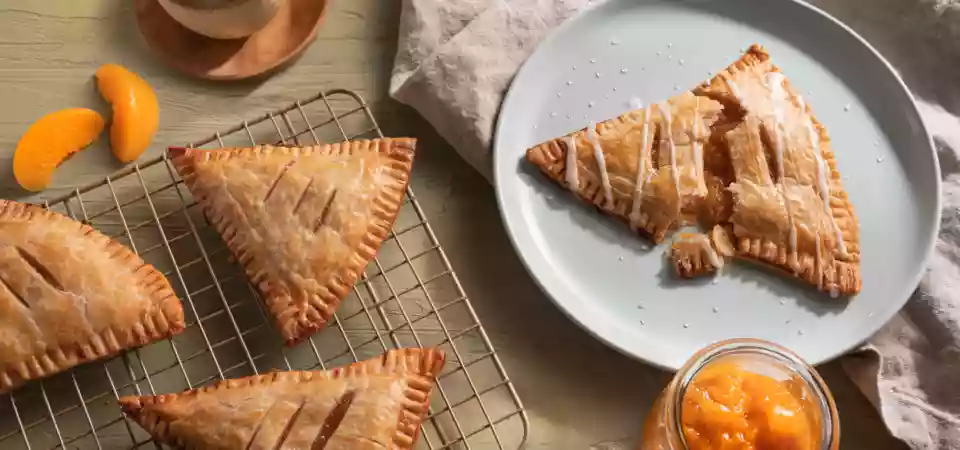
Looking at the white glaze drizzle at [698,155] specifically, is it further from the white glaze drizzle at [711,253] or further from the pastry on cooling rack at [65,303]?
the pastry on cooling rack at [65,303]

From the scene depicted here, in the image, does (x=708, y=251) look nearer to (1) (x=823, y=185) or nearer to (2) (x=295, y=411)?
(1) (x=823, y=185)

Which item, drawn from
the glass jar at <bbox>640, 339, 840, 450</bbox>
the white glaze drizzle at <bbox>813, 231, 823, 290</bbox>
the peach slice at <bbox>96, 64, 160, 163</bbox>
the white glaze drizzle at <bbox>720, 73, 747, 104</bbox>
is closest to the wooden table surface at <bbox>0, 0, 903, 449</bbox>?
the peach slice at <bbox>96, 64, 160, 163</bbox>

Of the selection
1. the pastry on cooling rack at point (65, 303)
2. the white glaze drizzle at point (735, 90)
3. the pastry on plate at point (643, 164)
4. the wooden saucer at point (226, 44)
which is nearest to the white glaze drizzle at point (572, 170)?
the pastry on plate at point (643, 164)

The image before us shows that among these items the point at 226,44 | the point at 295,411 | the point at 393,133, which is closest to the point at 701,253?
the point at 393,133

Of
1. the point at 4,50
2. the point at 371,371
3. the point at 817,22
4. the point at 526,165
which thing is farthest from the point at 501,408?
the point at 4,50

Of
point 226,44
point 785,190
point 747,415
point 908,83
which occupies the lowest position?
point 747,415

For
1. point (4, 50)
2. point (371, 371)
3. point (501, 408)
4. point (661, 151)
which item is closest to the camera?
point (371, 371)

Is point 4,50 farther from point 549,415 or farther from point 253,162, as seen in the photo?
point 549,415

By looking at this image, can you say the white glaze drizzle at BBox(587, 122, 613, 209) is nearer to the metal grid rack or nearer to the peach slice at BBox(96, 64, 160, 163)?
the metal grid rack
